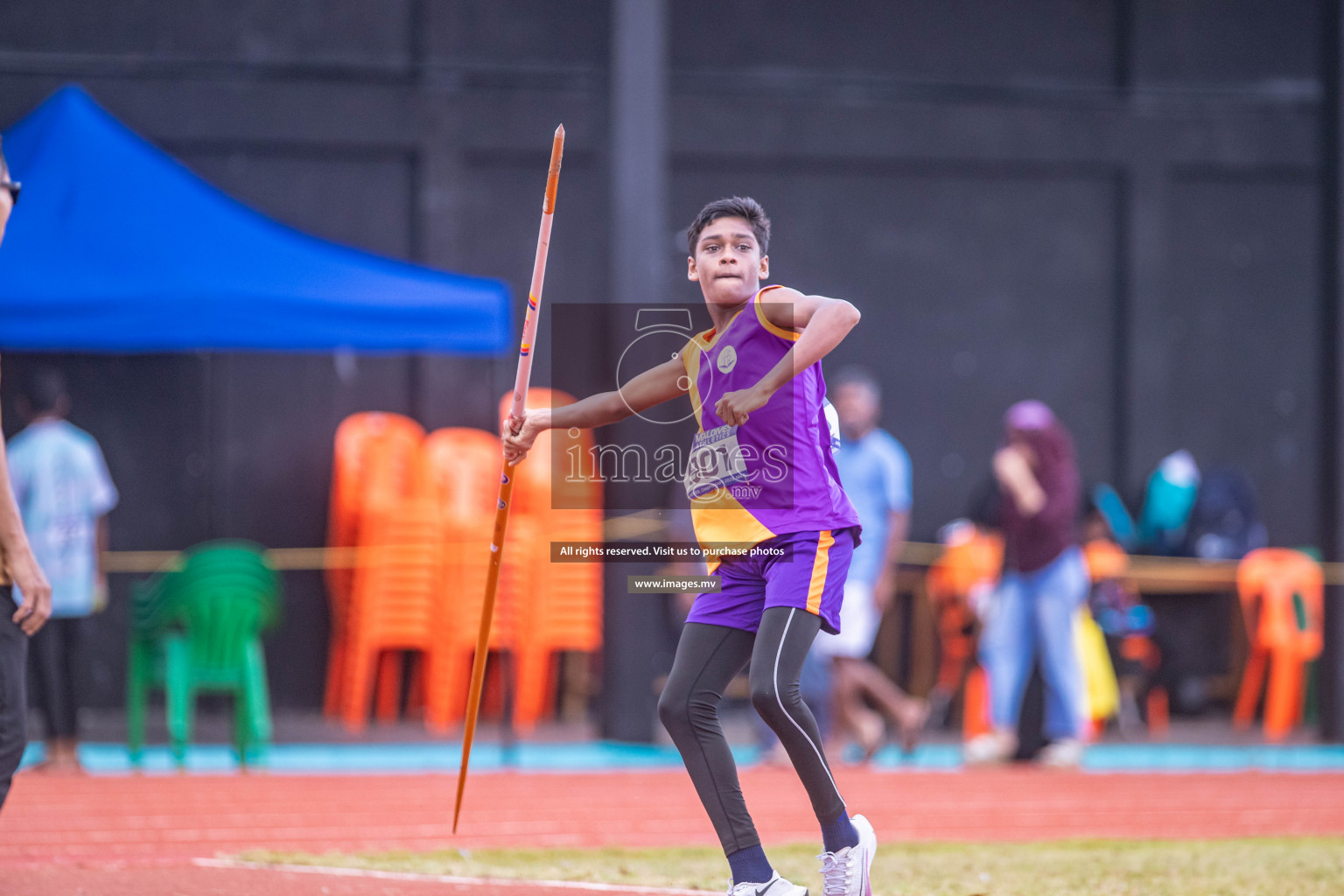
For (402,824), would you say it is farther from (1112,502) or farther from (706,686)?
(1112,502)

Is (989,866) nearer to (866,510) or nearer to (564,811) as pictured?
(564,811)

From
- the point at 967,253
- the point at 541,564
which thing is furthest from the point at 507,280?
the point at 967,253

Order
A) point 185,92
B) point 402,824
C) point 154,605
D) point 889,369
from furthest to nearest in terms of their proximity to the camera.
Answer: point 889,369, point 185,92, point 154,605, point 402,824

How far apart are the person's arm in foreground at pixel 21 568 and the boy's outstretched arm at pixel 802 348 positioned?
194 centimetres

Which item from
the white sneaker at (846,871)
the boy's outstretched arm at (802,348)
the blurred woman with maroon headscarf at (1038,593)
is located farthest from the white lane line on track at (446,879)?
the blurred woman with maroon headscarf at (1038,593)

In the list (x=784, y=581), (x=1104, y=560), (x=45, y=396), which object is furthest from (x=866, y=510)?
(x=784, y=581)

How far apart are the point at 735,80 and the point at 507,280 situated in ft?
7.85

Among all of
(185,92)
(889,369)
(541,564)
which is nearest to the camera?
(541,564)

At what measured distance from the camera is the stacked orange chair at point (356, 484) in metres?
11.4

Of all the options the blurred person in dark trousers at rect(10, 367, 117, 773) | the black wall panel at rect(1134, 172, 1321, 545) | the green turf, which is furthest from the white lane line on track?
the black wall panel at rect(1134, 172, 1321, 545)

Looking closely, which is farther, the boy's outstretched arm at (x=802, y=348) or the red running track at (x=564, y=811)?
the red running track at (x=564, y=811)

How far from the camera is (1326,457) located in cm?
1127

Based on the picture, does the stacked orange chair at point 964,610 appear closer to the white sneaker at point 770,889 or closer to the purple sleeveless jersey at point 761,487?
the purple sleeveless jersey at point 761,487

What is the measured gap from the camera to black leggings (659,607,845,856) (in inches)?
167
